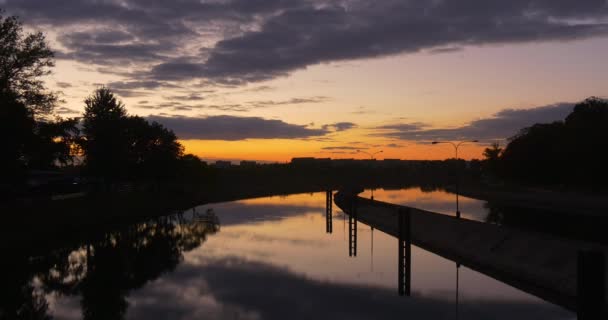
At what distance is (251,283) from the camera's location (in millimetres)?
35406

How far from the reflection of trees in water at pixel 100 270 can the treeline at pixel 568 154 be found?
62045 mm

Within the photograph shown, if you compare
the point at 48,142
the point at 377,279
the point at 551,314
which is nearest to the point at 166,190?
the point at 48,142

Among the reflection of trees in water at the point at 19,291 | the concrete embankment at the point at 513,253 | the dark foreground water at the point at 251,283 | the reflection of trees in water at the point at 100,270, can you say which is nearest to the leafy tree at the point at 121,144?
the reflection of trees in water at the point at 100,270

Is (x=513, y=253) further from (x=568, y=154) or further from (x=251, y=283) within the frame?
(x=568, y=154)

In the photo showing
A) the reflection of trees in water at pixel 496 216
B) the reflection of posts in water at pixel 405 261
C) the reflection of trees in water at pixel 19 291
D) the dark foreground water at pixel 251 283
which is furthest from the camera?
the reflection of trees in water at pixel 496 216

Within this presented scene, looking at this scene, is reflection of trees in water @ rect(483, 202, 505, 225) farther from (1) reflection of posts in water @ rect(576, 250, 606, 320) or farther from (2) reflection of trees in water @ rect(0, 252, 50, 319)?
(2) reflection of trees in water @ rect(0, 252, 50, 319)

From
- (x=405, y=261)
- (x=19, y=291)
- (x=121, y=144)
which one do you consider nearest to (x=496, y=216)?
(x=405, y=261)

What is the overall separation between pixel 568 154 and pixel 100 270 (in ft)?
258

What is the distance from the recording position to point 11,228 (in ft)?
143

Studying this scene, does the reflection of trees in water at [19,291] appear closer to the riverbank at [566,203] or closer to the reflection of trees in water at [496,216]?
the riverbank at [566,203]

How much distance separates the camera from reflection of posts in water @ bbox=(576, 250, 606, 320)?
18734mm

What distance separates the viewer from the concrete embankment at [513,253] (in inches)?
1246

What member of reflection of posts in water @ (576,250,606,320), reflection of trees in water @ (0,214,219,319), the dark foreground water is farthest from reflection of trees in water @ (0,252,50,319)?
reflection of posts in water @ (576,250,606,320)

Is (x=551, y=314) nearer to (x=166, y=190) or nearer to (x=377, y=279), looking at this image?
(x=377, y=279)
